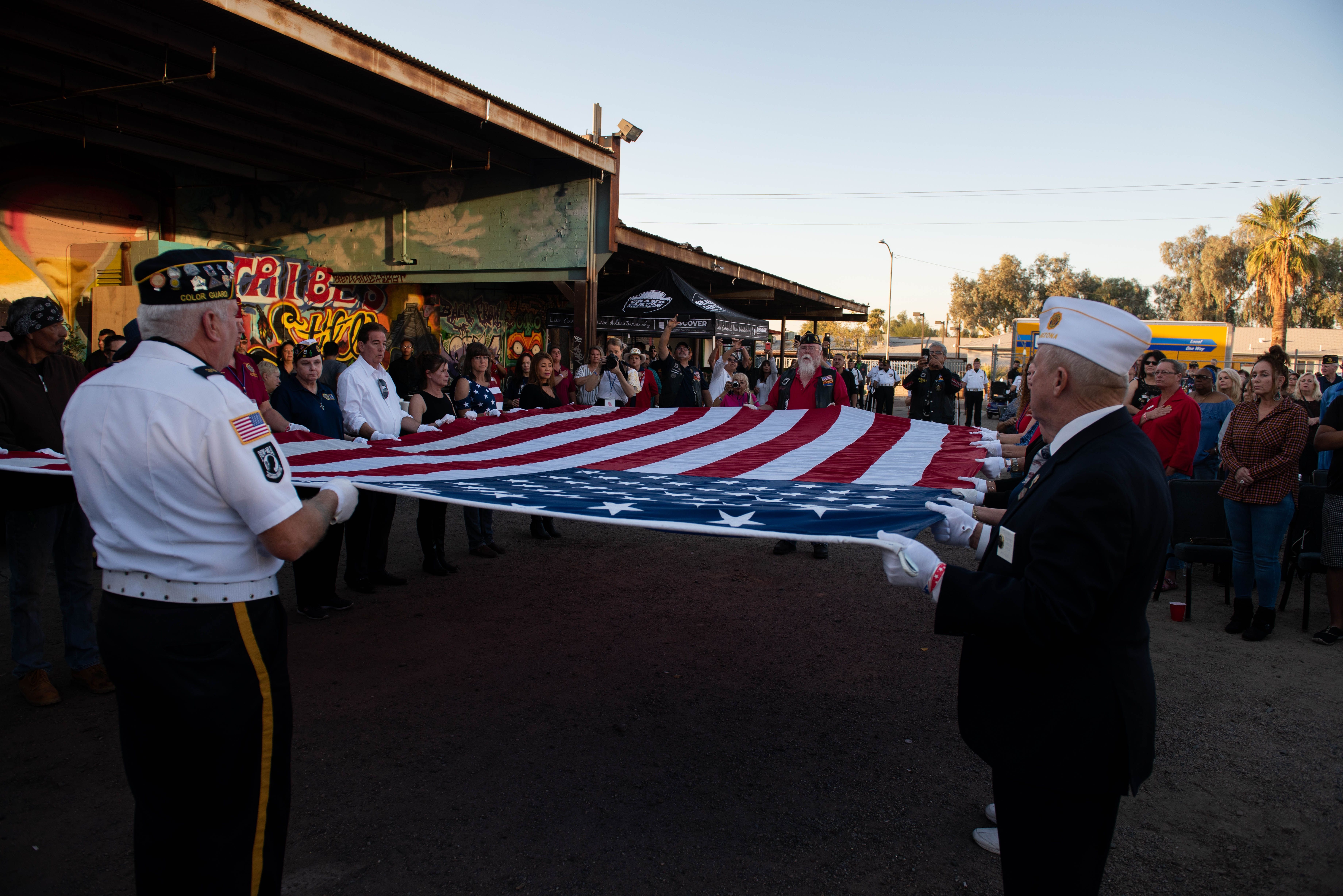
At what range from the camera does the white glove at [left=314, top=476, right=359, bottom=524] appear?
2.01 m

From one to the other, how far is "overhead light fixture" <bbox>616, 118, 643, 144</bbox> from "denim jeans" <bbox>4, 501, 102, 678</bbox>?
967 centimetres

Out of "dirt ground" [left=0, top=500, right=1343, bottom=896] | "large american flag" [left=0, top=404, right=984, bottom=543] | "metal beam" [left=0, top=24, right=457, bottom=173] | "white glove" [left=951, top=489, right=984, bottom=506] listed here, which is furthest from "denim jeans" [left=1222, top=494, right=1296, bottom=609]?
"metal beam" [left=0, top=24, right=457, bottom=173]

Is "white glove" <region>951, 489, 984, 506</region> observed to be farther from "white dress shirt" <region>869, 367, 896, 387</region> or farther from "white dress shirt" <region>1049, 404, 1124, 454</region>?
"white dress shirt" <region>869, 367, 896, 387</region>

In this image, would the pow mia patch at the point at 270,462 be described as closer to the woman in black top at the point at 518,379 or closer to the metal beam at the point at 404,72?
the woman in black top at the point at 518,379

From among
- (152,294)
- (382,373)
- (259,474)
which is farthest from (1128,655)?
(382,373)

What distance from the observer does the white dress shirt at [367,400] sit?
209 inches

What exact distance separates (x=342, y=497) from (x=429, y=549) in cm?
415

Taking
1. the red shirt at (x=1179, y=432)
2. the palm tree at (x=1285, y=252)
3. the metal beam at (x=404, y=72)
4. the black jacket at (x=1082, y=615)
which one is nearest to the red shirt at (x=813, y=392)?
the red shirt at (x=1179, y=432)

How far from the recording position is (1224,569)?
19.9 feet

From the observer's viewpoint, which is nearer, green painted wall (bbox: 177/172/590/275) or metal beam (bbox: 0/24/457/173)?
metal beam (bbox: 0/24/457/173)

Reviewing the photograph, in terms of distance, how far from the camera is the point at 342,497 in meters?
2.02

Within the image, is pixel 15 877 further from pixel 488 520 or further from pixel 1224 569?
pixel 1224 569

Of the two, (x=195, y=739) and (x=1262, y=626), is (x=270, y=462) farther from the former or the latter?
(x=1262, y=626)

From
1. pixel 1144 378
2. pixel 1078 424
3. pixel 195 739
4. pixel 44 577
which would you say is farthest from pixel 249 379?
pixel 1144 378
